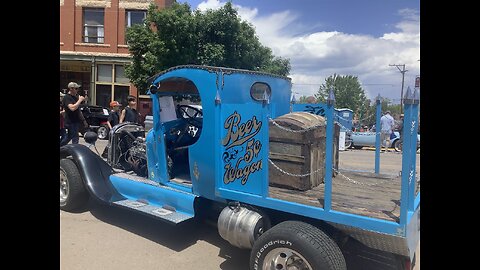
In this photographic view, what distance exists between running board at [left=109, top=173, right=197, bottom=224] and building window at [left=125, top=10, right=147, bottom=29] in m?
18.9

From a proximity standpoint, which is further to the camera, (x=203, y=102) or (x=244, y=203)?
(x=203, y=102)

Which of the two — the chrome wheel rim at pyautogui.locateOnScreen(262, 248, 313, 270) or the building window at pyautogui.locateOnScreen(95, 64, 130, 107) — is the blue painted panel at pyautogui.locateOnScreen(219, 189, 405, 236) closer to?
the chrome wheel rim at pyautogui.locateOnScreen(262, 248, 313, 270)

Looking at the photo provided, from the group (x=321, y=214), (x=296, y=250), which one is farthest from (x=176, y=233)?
(x=321, y=214)

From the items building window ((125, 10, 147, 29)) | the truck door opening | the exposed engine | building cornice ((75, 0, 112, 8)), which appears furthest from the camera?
building window ((125, 10, 147, 29))

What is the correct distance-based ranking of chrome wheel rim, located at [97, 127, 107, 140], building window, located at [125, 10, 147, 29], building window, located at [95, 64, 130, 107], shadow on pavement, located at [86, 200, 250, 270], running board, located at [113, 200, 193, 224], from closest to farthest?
shadow on pavement, located at [86, 200, 250, 270] < running board, located at [113, 200, 193, 224] < chrome wheel rim, located at [97, 127, 107, 140] < building window, located at [125, 10, 147, 29] < building window, located at [95, 64, 130, 107]

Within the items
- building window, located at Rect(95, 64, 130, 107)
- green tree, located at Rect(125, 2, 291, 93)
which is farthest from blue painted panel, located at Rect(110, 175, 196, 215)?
building window, located at Rect(95, 64, 130, 107)

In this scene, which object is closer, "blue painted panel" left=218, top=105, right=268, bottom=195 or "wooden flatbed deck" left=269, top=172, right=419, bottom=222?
"wooden flatbed deck" left=269, top=172, right=419, bottom=222

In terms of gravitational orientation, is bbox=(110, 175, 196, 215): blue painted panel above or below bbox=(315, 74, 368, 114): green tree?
below

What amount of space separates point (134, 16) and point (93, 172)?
1916 cm

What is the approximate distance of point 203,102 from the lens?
3965 mm

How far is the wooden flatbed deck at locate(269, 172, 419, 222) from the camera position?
2975 mm
